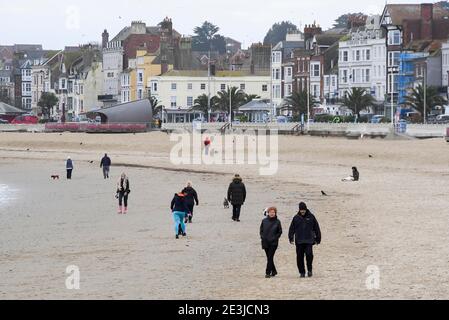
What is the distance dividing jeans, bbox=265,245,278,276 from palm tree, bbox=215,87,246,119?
8656 cm

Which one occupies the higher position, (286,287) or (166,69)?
(166,69)

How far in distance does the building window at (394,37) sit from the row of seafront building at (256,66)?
0.08m

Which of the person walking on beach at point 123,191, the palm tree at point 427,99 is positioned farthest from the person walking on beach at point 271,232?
the palm tree at point 427,99

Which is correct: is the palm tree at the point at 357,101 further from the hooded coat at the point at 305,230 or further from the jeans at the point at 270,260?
the hooded coat at the point at 305,230

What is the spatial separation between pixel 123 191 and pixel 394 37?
6029cm

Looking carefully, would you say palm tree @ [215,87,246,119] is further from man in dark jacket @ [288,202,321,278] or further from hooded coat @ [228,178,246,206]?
man in dark jacket @ [288,202,321,278]

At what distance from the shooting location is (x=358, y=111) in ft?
297

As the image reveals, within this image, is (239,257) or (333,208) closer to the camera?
(239,257)

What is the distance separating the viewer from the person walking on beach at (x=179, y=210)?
28422 millimetres

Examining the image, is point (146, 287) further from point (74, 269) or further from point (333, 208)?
point (333, 208)

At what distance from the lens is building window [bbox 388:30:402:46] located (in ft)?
306

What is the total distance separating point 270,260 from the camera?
22172 millimetres
